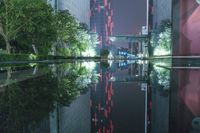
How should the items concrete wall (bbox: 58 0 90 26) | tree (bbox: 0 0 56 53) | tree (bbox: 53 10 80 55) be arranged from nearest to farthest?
tree (bbox: 0 0 56 53) → tree (bbox: 53 10 80 55) → concrete wall (bbox: 58 0 90 26)

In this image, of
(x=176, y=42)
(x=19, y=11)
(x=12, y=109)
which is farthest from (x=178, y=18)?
(x=12, y=109)

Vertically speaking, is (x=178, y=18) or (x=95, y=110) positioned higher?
(x=178, y=18)

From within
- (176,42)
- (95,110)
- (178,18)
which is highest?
(178,18)

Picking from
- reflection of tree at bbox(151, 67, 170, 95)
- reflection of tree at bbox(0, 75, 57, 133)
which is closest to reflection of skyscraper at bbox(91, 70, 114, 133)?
reflection of tree at bbox(0, 75, 57, 133)

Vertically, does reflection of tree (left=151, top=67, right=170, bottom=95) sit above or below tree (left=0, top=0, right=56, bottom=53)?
below

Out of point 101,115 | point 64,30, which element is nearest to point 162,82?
point 101,115

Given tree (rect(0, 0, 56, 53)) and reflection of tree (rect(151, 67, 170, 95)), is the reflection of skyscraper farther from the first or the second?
tree (rect(0, 0, 56, 53))

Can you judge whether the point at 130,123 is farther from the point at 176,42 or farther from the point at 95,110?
the point at 176,42

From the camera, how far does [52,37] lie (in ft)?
167

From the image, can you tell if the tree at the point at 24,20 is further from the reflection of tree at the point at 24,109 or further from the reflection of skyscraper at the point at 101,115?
the reflection of skyscraper at the point at 101,115

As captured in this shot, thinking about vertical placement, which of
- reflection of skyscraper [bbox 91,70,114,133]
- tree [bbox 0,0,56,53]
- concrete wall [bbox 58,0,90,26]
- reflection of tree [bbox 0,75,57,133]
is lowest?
reflection of skyscraper [bbox 91,70,114,133]

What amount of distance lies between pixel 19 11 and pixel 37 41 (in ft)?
21.5

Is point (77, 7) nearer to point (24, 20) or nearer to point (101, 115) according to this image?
point (24, 20)

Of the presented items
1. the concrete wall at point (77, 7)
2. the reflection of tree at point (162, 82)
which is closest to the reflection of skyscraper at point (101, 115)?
the reflection of tree at point (162, 82)
